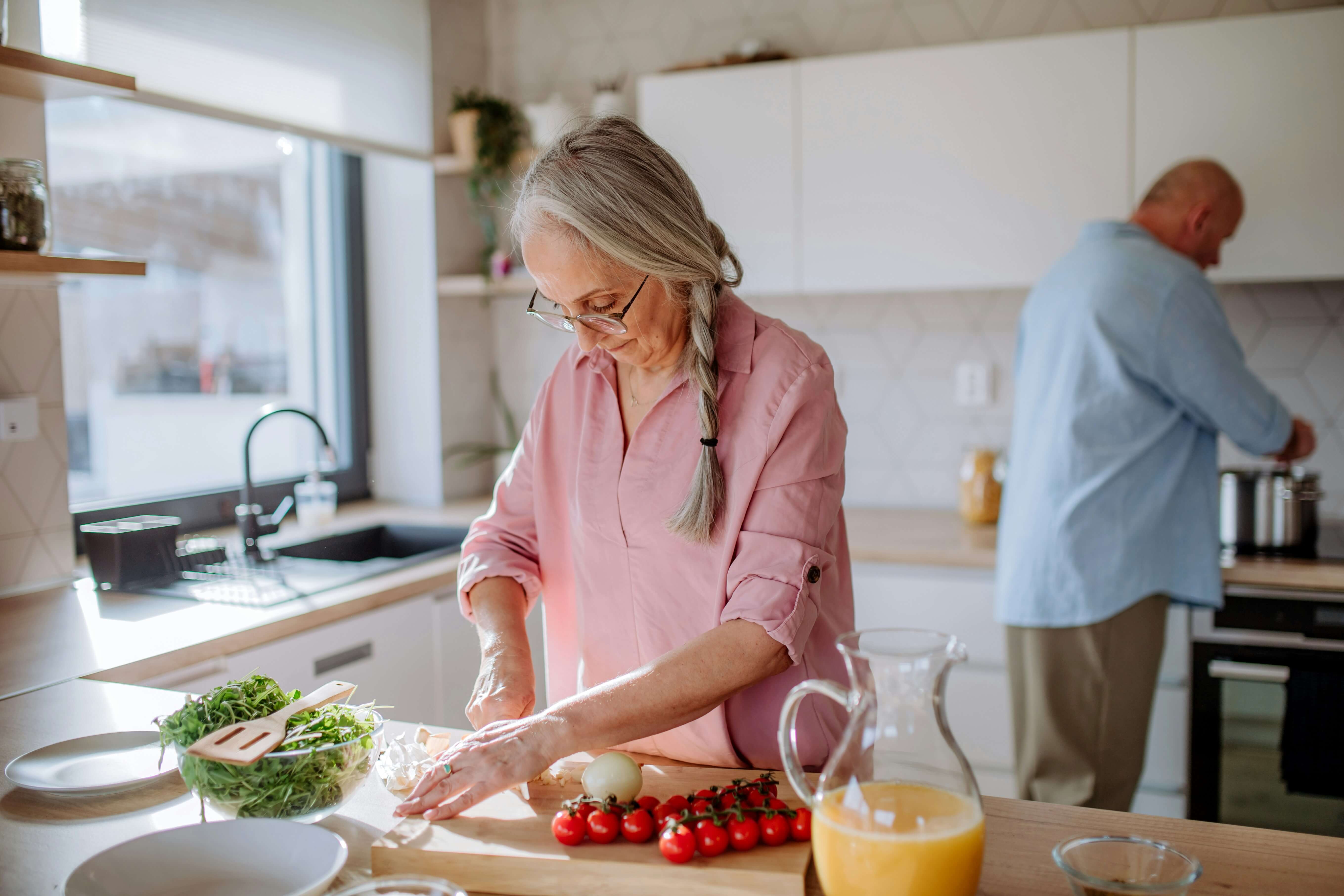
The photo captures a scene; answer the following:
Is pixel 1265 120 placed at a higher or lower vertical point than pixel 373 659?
higher

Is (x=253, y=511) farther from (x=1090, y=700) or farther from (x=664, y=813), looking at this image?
(x=1090, y=700)

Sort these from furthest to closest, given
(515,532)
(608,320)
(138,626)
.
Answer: (138,626) < (515,532) < (608,320)

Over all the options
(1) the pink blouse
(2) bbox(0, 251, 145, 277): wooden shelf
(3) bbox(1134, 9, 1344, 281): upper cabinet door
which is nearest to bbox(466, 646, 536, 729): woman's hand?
(1) the pink blouse

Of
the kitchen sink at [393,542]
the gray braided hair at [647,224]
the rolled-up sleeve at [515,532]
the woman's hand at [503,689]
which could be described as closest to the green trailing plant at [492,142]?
the kitchen sink at [393,542]

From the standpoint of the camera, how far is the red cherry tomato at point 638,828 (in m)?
0.93

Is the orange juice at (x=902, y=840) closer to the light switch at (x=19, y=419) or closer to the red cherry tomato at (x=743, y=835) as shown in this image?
the red cherry tomato at (x=743, y=835)

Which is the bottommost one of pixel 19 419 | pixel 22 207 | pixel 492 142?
pixel 19 419

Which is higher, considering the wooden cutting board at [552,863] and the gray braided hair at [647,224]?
the gray braided hair at [647,224]

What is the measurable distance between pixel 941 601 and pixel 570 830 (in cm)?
175

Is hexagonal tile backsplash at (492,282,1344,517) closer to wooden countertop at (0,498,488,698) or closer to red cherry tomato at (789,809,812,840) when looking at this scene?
wooden countertop at (0,498,488,698)

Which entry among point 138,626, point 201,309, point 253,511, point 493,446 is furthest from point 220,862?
point 493,446

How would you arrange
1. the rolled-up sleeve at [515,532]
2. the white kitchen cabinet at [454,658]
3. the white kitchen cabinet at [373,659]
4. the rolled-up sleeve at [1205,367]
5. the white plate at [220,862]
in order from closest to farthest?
the white plate at [220,862]
the rolled-up sleeve at [515,532]
the white kitchen cabinet at [373,659]
the rolled-up sleeve at [1205,367]
the white kitchen cabinet at [454,658]

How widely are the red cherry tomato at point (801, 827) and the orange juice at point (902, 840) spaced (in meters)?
0.14

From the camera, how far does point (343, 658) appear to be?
84.0 inches
